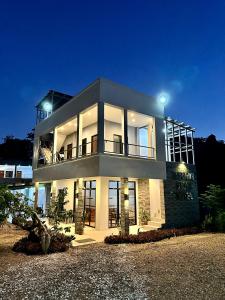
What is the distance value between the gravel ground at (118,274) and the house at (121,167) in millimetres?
3726

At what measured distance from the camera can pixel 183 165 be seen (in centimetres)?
1567

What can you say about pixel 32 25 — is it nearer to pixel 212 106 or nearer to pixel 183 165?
pixel 183 165

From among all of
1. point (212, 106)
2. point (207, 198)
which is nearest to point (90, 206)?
point (207, 198)

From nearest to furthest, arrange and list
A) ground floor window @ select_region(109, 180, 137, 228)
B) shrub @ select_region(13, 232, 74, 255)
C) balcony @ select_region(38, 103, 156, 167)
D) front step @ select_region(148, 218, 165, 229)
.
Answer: shrub @ select_region(13, 232, 74, 255), balcony @ select_region(38, 103, 156, 167), front step @ select_region(148, 218, 165, 229), ground floor window @ select_region(109, 180, 137, 228)

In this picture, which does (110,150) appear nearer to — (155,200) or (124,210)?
(155,200)

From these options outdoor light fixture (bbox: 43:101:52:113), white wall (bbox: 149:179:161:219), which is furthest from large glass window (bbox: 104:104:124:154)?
outdoor light fixture (bbox: 43:101:52:113)

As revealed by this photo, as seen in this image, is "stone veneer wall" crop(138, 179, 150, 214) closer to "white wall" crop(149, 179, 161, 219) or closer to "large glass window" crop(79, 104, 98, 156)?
"white wall" crop(149, 179, 161, 219)

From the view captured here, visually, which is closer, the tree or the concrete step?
the tree

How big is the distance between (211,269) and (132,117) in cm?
1015

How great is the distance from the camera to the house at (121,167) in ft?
38.6

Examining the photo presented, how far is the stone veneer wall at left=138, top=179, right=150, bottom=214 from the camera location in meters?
14.9

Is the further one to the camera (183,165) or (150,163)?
(183,165)

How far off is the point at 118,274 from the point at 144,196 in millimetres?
9131

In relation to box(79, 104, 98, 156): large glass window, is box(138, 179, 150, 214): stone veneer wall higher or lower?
lower
